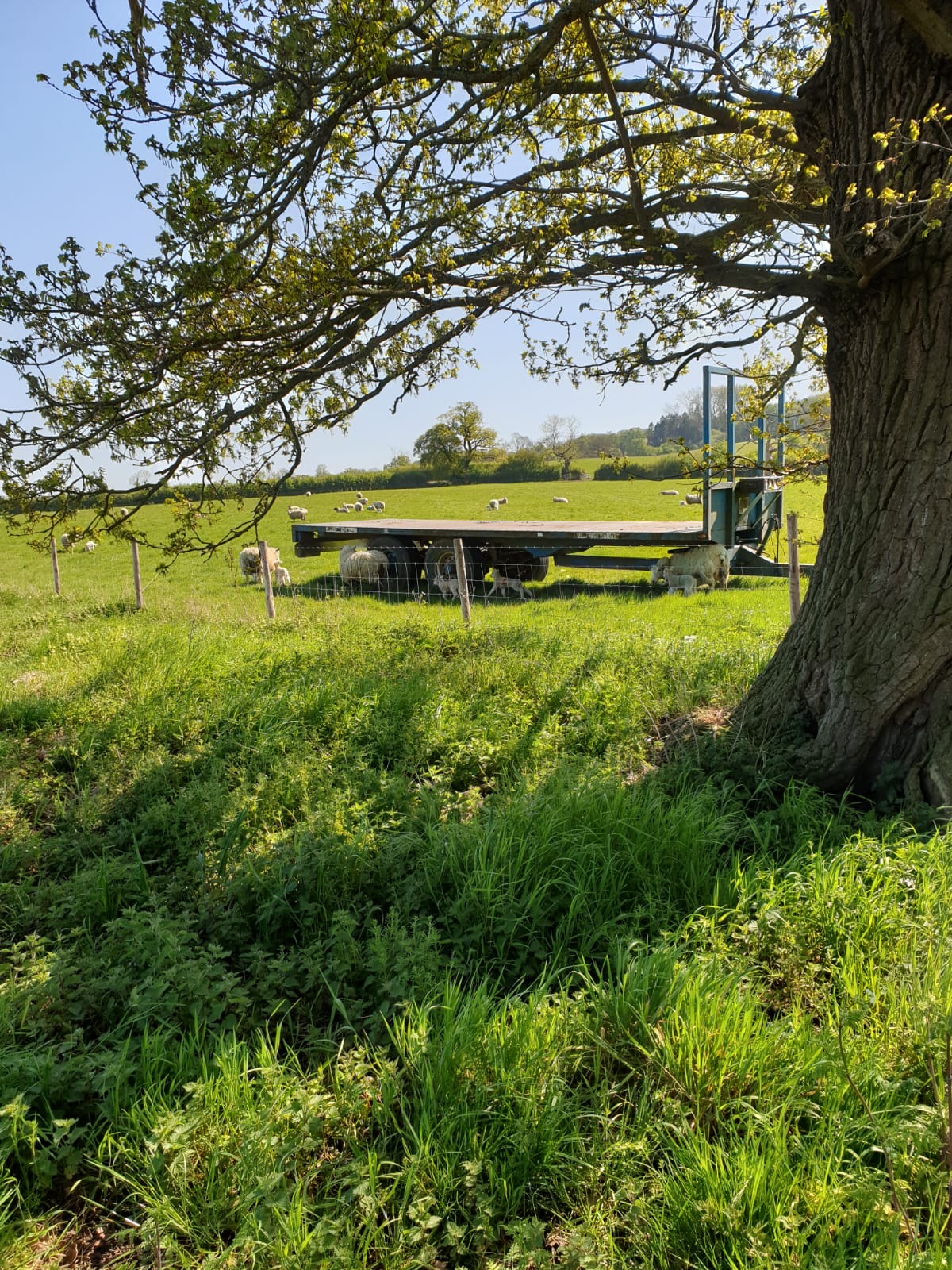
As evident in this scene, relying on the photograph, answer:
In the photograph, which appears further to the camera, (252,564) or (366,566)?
(252,564)

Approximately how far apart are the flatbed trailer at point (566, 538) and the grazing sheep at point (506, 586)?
288 millimetres

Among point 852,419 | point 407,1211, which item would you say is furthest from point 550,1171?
point 852,419

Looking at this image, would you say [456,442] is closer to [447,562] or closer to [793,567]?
[793,567]

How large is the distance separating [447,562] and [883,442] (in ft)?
35.5

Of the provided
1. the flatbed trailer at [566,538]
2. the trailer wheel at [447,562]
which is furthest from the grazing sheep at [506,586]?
the trailer wheel at [447,562]

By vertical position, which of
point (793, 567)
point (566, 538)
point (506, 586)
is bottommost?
point (506, 586)

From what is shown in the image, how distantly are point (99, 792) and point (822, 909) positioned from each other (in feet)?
13.8

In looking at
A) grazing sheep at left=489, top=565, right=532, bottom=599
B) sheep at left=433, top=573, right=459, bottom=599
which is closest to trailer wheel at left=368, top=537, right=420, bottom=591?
sheep at left=433, top=573, right=459, bottom=599

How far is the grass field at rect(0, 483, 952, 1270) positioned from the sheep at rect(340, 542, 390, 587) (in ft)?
32.3

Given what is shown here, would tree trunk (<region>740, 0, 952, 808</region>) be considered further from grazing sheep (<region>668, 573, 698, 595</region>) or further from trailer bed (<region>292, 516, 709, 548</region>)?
grazing sheep (<region>668, 573, 698, 595</region>)

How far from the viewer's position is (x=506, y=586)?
14.2 meters

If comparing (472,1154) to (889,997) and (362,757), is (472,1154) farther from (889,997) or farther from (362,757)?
(362,757)

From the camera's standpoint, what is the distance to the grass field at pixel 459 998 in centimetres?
192

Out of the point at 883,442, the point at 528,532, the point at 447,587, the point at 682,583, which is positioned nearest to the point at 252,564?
the point at 447,587
